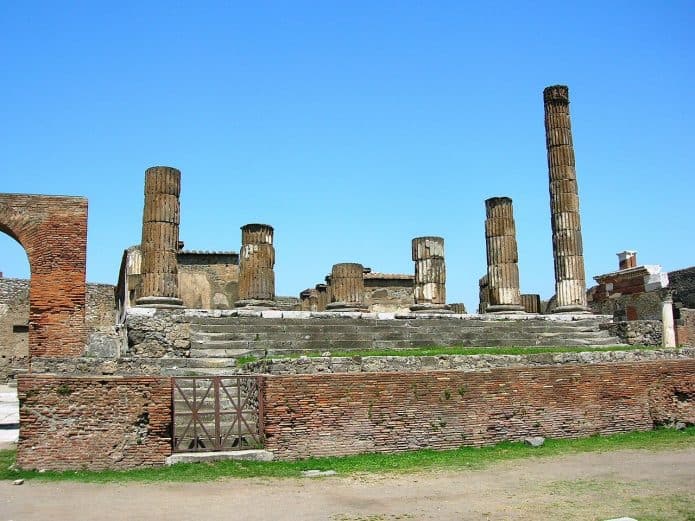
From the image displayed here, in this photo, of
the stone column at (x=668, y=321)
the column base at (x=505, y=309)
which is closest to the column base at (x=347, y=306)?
the column base at (x=505, y=309)

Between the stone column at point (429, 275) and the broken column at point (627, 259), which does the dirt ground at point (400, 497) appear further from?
the broken column at point (627, 259)

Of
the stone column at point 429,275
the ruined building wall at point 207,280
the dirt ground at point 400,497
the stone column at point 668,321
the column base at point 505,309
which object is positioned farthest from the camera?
the ruined building wall at point 207,280

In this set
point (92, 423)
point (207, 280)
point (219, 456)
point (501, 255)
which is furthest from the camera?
point (207, 280)

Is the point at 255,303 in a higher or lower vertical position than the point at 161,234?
lower

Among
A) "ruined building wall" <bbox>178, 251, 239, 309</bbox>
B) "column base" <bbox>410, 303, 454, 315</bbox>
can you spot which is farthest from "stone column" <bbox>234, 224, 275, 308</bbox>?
"ruined building wall" <bbox>178, 251, 239, 309</bbox>

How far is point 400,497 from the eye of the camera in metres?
7.07

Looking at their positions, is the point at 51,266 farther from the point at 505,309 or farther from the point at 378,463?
the point at 505,309

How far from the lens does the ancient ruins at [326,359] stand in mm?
8820

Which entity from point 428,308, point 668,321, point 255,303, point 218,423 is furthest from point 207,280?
point 218,423

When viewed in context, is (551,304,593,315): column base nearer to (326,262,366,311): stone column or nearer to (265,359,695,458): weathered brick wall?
(326,262,366,311): stone column

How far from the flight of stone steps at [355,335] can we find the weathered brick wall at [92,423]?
9.79 feet

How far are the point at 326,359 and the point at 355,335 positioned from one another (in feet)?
13.4

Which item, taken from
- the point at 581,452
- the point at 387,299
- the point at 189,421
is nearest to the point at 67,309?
the point at 189,421

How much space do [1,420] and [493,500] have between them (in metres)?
12.1
